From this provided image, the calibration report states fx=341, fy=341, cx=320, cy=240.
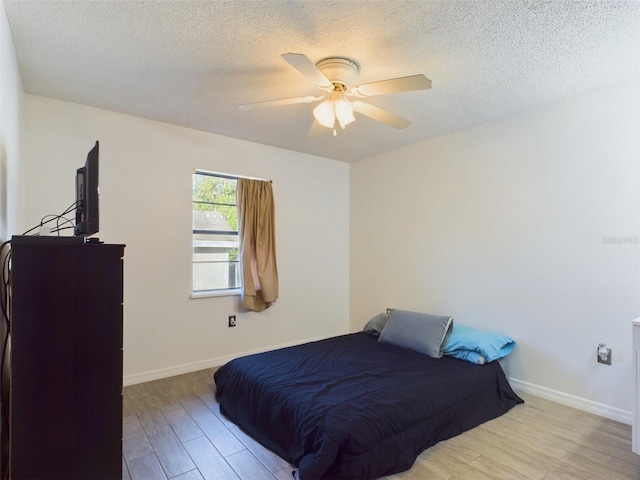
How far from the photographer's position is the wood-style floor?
1.91 metres

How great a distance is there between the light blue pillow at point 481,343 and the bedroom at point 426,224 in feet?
0.63

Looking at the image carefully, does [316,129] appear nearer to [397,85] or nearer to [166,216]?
[397,85]

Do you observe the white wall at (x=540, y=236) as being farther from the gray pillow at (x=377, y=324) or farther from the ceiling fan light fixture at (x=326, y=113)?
the ceiling fan light fixture at (x=326, y=113)

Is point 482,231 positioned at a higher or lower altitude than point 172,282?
higher

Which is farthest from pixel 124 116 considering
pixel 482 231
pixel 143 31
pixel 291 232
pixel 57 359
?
pixel 482 231

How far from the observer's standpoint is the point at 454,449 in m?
2.13

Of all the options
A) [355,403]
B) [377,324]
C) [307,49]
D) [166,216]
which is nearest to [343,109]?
[307,49]

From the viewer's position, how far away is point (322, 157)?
4.53 metres

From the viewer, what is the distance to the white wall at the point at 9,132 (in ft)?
5.73

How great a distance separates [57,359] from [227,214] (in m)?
2.48

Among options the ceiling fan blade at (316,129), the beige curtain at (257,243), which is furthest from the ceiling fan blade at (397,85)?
the beige curtain at (257,243)

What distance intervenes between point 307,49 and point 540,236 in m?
2.44

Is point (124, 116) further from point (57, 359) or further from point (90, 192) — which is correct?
point (57, 359)

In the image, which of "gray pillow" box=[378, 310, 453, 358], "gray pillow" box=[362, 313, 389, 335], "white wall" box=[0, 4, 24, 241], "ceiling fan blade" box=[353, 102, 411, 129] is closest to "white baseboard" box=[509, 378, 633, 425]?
"gray pillow" box=[378, 310, 453, 358]
